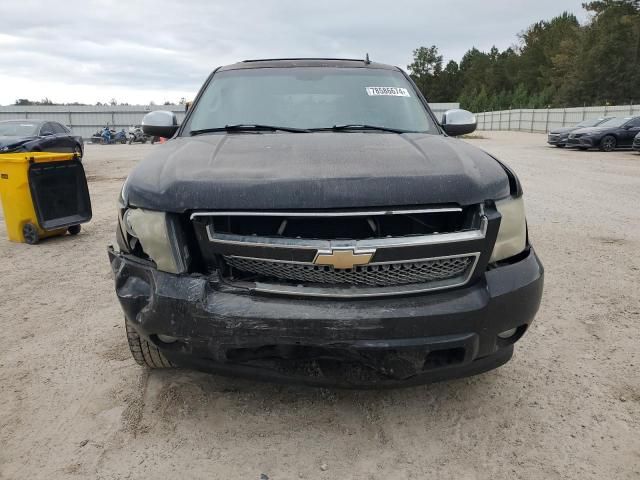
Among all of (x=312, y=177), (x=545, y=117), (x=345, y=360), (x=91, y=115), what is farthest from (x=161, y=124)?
(x=91, y=115)

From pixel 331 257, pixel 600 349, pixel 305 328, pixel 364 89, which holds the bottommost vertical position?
pixel 600 349

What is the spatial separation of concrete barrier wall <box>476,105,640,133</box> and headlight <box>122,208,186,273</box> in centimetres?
3266

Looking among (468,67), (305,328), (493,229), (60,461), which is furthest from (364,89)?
(468,67)

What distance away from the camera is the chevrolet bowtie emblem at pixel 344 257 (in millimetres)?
1984

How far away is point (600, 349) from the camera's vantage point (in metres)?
3.11

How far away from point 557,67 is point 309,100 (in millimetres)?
75100

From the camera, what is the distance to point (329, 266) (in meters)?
2.05

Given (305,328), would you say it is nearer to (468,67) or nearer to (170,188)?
(170,188)

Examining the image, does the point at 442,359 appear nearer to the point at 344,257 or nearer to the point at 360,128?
the point at 344,257

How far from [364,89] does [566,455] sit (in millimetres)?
2466

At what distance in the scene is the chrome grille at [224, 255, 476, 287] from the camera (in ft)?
6.82

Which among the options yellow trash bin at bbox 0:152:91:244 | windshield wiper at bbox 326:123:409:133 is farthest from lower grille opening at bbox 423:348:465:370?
yellow trash bin at bbox 0:152:91:244

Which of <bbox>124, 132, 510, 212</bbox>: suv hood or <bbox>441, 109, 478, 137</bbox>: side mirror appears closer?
<bbox>124, 132, 510, 212</bbox>: suv hood

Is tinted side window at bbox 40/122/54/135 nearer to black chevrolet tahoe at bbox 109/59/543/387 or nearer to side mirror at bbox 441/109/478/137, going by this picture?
side mirror at bbox 441/109/478/137
